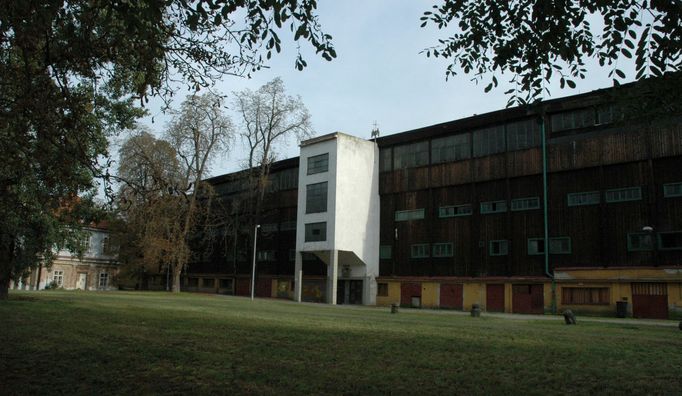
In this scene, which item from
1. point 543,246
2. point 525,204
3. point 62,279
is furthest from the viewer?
point 62,279

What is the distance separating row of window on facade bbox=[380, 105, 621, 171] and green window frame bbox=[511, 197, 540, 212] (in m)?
3.71

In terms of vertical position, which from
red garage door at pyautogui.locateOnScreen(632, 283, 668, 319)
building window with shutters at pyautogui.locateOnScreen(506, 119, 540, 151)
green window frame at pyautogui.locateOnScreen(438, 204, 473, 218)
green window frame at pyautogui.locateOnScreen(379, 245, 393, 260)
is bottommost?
red garage door at pyautogui.locateOnScreen(632, 283, 668, 319)

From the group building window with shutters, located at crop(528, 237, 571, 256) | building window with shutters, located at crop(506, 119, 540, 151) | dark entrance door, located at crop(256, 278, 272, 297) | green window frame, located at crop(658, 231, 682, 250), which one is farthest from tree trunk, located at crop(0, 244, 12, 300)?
dark entrance door, located at crop(256, 278, 272, 297)

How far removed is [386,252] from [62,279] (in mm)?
48279

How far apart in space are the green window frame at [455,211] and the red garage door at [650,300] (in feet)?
42.2

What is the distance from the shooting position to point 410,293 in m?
47.0

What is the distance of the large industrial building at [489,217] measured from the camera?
34.7 m

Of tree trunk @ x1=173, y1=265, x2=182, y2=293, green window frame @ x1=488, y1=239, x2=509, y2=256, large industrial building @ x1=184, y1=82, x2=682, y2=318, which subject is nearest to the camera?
large industrial building @ x1=184, y1=82, x2=682, y2=318

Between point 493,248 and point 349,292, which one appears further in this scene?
point 349,292

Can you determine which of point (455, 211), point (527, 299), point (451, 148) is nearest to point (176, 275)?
point (455, 211)

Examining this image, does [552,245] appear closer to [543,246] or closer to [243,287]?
→ [543,246]

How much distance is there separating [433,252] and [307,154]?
1584 cm

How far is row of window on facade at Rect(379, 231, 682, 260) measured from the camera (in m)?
33.7

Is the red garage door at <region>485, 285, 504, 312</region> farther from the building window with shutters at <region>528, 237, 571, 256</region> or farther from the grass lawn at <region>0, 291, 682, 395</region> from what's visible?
the grass lawn at <region>0, 291, 682, 395</region>
